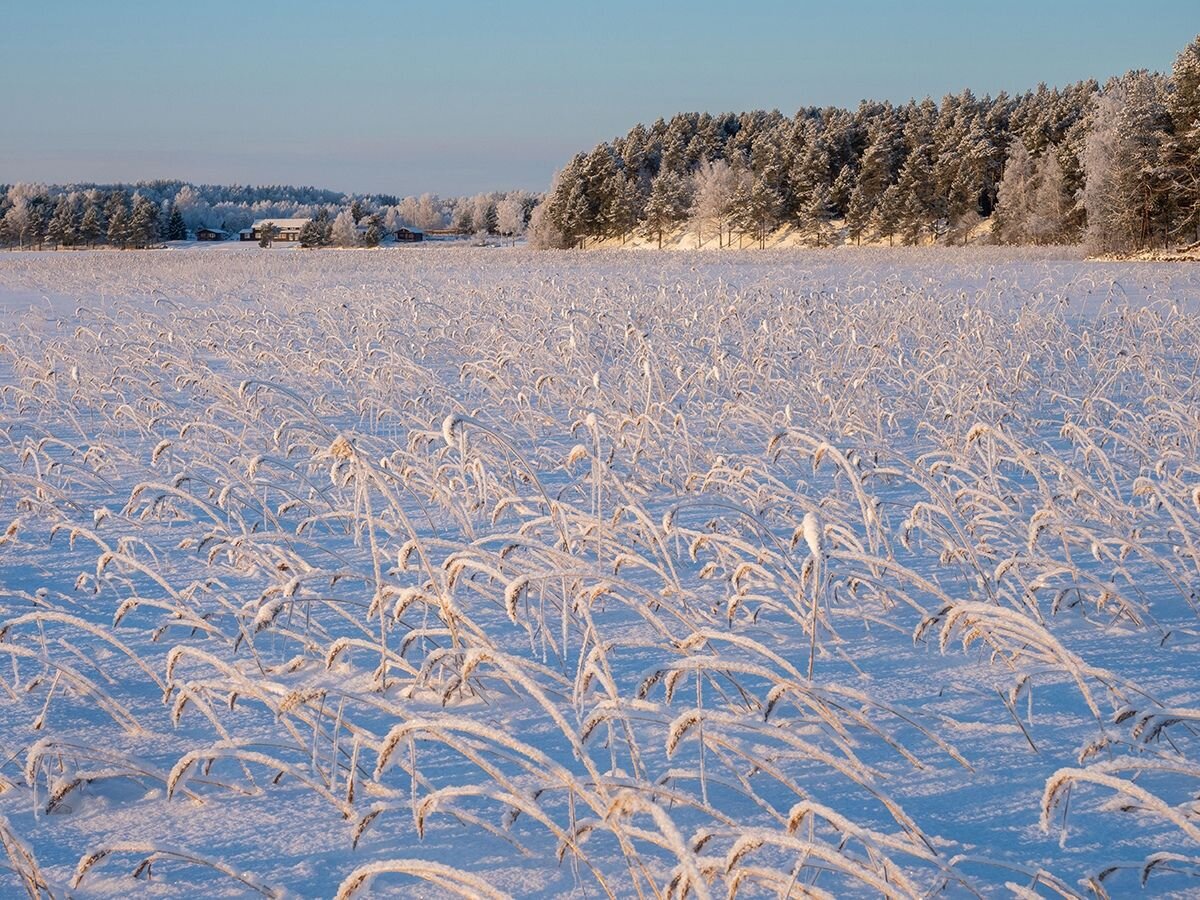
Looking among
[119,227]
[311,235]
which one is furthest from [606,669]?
[119,227]

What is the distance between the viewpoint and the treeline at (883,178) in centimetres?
4719

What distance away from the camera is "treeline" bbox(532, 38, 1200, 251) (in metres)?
47.2

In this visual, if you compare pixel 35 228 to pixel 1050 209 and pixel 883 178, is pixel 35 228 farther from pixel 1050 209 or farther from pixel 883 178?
pixel 1050 209

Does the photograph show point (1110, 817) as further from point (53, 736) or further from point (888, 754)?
point (53, 736)

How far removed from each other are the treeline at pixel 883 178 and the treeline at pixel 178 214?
3258 centimetres

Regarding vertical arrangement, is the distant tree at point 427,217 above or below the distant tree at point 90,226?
above

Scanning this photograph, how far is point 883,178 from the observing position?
63000 mm

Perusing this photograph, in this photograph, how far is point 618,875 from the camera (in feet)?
6.22

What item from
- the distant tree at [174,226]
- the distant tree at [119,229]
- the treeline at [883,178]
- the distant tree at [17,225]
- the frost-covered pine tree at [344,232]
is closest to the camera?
the treeline at [883,178]

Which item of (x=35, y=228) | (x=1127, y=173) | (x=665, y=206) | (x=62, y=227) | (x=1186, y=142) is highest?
(x=35, y=228)

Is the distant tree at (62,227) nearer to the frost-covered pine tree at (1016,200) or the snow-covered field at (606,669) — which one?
the frost-covered pine tree at (1016,200)

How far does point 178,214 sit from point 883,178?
81536 mm

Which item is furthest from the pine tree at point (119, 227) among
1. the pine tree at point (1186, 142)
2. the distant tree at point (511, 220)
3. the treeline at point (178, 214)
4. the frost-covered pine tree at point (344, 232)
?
the pine tree at point (1186, 142)

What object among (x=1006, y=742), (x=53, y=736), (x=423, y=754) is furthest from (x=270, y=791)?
(x=1006, y=742)
